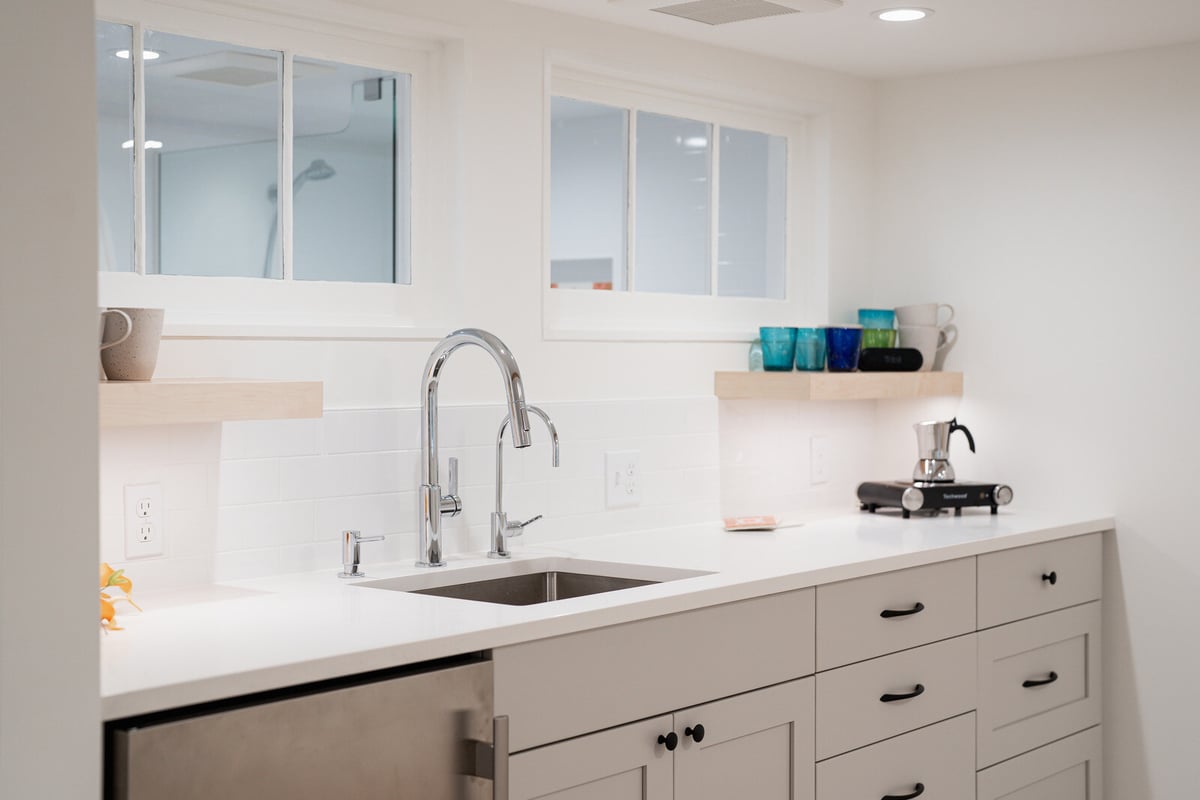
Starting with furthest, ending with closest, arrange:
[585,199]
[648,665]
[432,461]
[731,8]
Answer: [585,199]
[731,8]
[432,461]
[648,665]

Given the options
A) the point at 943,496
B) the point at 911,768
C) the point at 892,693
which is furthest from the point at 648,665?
the point at 943,496

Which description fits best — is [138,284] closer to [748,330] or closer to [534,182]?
[534,182]

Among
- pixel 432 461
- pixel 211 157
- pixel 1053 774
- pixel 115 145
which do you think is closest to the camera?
pixel 115 145

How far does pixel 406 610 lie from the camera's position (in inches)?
78.7

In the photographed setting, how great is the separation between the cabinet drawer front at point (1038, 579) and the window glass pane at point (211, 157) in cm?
167

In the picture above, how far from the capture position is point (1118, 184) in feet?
10.6

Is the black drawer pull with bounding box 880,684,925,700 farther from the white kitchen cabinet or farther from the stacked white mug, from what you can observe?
the stacked white mug

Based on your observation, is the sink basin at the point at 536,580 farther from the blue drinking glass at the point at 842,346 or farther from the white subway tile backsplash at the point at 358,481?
the blue drinking glass at the point at 842,346

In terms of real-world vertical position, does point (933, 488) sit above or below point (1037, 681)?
above

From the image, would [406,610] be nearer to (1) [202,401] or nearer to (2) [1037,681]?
(1) [202,401]

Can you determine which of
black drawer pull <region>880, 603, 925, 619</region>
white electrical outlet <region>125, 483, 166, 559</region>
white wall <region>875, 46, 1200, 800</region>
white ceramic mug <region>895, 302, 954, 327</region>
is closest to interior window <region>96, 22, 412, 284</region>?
white electrical outlet <region>125, 483, 166, 559</region>

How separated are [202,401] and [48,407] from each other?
48 centimetres

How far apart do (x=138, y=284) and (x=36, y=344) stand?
0.81 meters

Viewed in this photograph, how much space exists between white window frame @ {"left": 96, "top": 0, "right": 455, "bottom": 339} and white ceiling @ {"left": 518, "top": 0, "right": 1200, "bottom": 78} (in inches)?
12.8
